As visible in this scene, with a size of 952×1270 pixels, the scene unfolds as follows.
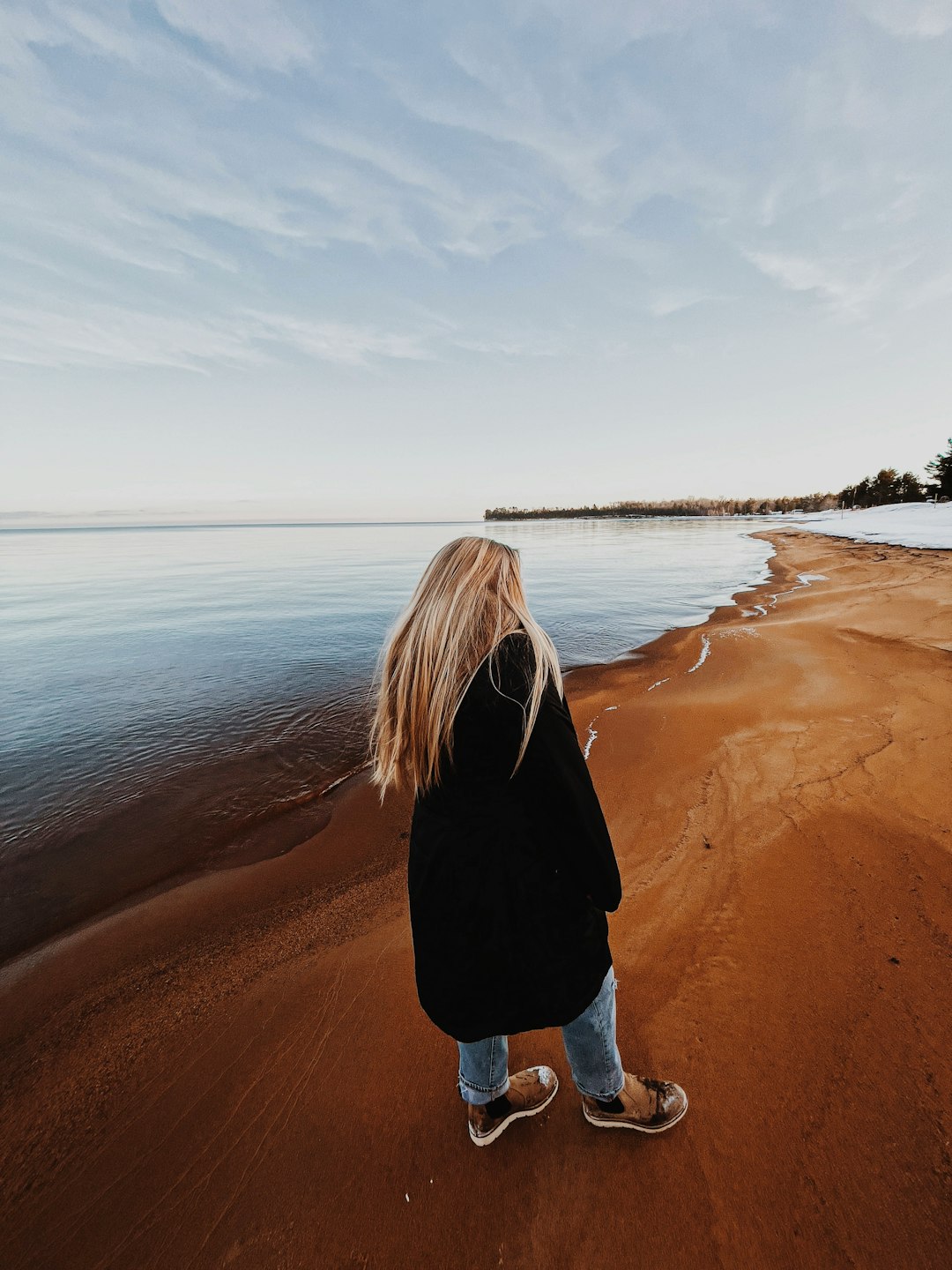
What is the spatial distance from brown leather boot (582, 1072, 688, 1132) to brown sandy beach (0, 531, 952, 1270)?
65 millimetres

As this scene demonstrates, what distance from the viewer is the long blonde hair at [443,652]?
4.80 ft

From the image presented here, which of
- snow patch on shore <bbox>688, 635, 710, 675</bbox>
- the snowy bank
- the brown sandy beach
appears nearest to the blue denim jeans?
the brown sandy beach

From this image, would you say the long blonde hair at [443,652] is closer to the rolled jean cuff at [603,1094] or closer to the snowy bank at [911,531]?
the rolled jean cuff at [603,1094]

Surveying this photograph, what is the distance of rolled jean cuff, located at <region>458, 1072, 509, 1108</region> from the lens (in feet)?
6.14

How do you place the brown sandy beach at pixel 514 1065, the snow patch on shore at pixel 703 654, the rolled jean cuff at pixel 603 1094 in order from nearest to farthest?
the brown sandy beach at pixel 514 1065 → the rolled jean cuff at pixel 603 1094 → the snow patch on shore at pixel 703 654

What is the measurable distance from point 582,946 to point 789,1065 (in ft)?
4.77

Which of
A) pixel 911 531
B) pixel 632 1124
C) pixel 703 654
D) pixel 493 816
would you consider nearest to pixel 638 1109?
pixel 632 1124

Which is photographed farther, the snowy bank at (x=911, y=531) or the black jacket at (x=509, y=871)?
the snowy bank at (x=911, y=531)

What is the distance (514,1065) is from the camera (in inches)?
87.7

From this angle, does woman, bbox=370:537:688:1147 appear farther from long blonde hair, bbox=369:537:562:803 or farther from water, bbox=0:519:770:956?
water, bbox=0:519:770:956

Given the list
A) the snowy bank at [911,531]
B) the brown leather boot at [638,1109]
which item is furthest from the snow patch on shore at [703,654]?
the snowy bank at [911,531]

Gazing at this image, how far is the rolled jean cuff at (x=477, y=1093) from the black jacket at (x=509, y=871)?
0.45 meters

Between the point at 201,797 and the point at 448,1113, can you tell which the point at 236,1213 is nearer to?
the point at 448,1113

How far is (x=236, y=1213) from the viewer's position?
1.79 metres
